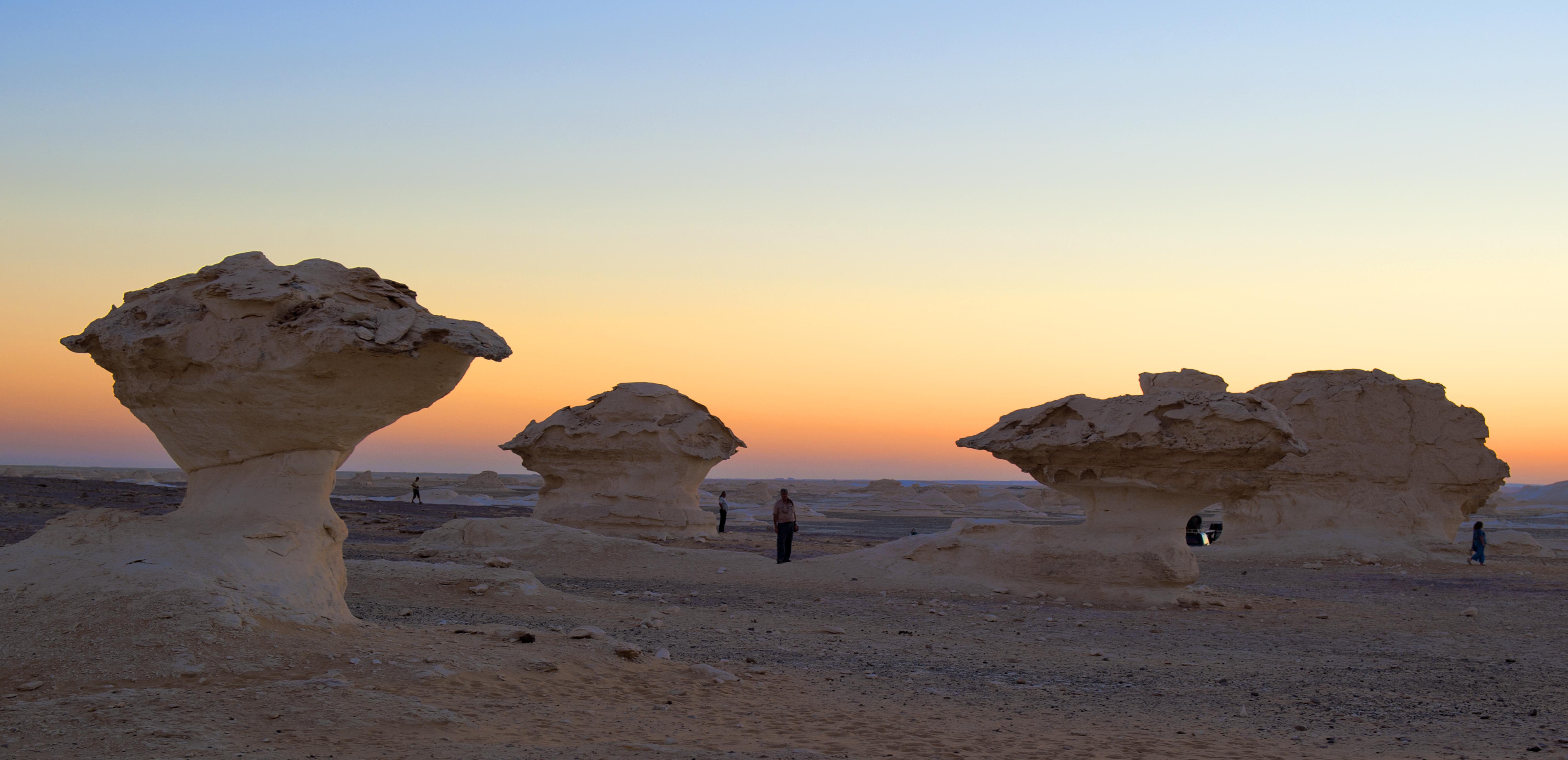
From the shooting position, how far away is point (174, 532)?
7203 mm

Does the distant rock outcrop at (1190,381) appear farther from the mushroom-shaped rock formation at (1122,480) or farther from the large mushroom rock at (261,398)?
the large mushroom rock at (261,398)

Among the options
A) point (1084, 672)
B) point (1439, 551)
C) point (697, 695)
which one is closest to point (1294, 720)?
point (1084, 672)

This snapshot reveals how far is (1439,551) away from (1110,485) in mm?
10559

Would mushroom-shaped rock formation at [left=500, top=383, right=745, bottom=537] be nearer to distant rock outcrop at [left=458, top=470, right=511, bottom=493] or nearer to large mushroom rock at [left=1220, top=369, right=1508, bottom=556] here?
large mushroom rock at [left=1220, top=369, right=1508, bottom=556]

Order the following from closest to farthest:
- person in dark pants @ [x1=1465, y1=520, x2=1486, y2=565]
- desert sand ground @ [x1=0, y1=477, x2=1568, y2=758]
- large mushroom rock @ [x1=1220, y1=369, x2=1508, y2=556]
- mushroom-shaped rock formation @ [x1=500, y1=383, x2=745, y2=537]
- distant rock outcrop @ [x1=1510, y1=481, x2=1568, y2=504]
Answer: desert sand ground @ [x1=0, y1=477, x2=1568, y2=758], person in dark pants @ [x1=1465, y1=520, x2=1486, y2=565], large mushroom rock @ [x1=1220, y1=369, x2=1508, y2=556], mushroom-shaped rock formation @ [x1=500, y1=383, x2=745, y2=537], distant rock outcrop @ [x1=1510, y1=481, x2=1568, y2=504]

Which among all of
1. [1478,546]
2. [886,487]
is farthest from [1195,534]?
[886,487]

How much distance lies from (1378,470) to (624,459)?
1505 centimetres

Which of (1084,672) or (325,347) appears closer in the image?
(325,347)

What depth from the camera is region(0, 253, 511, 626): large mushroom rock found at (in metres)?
6.96

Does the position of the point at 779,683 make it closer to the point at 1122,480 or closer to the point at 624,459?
the point at 1122,480

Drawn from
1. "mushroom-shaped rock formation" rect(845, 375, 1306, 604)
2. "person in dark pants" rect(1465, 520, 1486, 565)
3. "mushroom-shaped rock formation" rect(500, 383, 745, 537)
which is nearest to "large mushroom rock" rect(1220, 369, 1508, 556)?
"person in dark pants" rect(1465, 520, 1486, 565)

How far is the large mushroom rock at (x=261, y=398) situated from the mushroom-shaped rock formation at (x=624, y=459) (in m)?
15.0

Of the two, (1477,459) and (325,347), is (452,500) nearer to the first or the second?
(1477,459)

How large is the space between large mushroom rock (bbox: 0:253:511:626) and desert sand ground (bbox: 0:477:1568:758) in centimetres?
80
